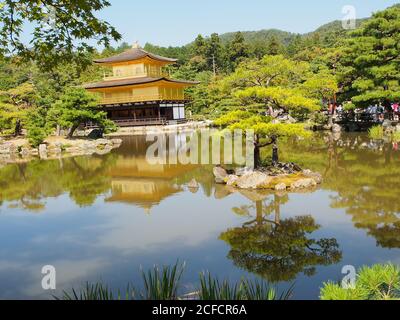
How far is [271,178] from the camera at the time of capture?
12625 mm

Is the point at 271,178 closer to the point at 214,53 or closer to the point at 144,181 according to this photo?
the point at 144,181

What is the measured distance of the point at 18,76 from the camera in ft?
150

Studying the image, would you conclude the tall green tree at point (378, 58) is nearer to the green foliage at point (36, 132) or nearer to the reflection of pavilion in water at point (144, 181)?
the reflection of pavilion in water at point (144, 181)

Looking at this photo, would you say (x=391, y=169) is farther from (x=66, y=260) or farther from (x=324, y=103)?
(x=324, y=103)

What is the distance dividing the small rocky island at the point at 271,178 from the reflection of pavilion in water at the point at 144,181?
64.4 inches

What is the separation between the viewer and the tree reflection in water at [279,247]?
6465 millimetres

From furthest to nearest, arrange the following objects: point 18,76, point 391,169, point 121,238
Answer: point 18,76, point 391,169, point 121,238

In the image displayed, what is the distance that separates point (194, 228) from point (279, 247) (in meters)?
2.17

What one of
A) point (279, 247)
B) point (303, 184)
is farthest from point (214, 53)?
point (279, 247)
